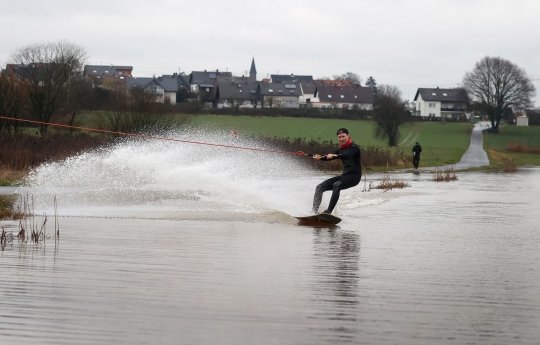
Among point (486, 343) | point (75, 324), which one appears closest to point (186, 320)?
point (75, 324)

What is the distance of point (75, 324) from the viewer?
6.57 meters

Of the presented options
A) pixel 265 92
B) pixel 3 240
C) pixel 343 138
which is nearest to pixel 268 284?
pixel 3 240

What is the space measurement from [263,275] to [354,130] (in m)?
86.9

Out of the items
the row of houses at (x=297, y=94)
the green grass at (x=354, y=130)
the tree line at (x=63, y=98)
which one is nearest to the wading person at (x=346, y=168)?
the tree line at (x=63, y=98)

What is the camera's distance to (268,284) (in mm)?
8586

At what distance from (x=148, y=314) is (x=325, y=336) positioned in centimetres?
161

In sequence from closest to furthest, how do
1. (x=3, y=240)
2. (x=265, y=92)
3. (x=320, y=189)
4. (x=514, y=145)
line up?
(x=3, y=240), (x=320, y=189), (x=514, y=145), (x=265, y=92)

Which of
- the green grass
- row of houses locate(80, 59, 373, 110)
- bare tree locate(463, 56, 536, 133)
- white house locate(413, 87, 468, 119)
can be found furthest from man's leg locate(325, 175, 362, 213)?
white house locate(413, 87, 468, 119)

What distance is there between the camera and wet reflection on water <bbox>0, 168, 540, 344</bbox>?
651cm

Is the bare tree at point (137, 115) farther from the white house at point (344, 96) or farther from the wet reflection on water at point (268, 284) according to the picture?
→ the white house at point (344, 96)

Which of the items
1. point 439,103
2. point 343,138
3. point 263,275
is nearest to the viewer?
point 263,275

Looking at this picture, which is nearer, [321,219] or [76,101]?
[321,219]

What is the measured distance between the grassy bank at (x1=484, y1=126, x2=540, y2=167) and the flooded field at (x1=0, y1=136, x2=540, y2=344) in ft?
145

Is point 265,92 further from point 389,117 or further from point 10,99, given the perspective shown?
point 10,99
